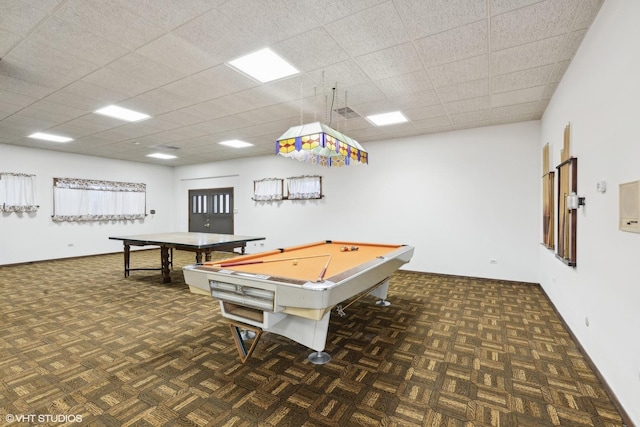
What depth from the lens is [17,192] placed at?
6609mm

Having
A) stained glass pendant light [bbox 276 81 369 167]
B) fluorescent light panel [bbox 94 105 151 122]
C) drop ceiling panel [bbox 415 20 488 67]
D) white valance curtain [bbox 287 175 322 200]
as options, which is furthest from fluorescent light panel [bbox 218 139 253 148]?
drop ceiling panel [bbox 415 20 488 67]

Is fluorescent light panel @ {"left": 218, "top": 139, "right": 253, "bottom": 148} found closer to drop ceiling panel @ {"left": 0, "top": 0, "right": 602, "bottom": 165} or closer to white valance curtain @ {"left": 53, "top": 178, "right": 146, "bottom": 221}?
drop ceiling panel @ {"left": 0, "top": 0, "right": 602, "bottom": 165}

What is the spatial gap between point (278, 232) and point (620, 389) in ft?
21.9

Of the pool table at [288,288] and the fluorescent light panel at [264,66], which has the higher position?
the fluorescent light panel at [264,66]

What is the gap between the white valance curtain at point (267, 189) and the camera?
7.75 metres

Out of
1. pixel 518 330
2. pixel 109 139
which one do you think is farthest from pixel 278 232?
pixel 518 330

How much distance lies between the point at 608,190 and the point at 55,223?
32.3 ft

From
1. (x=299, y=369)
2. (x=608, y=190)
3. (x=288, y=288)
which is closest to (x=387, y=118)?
(x=608, y=190)

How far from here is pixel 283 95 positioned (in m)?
3.78

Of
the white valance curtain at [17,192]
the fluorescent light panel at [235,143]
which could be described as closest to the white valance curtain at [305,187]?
the fluorescent light panel at [235,143]

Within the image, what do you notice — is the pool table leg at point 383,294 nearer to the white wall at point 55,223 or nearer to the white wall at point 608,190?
the white wall at point 608,190

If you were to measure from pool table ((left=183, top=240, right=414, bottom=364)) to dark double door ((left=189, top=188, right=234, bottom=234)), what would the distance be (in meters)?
6.04

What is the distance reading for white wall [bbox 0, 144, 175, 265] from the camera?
21.5 feet

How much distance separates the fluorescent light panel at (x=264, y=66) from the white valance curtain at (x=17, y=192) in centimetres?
682
